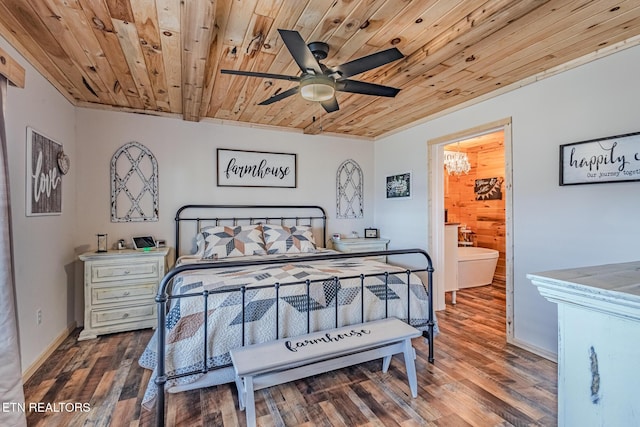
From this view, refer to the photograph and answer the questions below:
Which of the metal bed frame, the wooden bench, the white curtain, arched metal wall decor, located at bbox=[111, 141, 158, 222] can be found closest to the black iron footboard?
the metal bed frame

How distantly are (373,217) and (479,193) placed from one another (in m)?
2.25

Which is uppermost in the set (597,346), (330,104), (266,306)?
(330,104)

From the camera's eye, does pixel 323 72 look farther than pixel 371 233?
No

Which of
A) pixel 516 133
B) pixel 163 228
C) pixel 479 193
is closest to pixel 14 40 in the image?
pixel 163 228

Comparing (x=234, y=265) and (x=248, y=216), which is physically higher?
(x=248, y=216)

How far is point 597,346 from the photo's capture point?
28.4 inches

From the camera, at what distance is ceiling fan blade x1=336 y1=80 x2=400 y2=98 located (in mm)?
2170

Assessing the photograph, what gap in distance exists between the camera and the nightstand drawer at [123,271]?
2934mm

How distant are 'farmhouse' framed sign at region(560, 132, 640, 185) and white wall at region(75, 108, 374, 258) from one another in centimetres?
271

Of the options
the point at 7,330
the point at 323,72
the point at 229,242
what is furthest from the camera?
the point at 229,242

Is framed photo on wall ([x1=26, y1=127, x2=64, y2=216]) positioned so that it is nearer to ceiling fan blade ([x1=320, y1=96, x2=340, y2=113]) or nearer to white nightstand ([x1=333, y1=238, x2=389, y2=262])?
ceiling fan blade ([x1=320, y1=96, x2=340, y2=113])

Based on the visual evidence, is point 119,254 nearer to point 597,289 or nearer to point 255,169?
point 255,169

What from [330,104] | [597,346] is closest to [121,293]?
[330,104]

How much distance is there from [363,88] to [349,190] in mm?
2524
